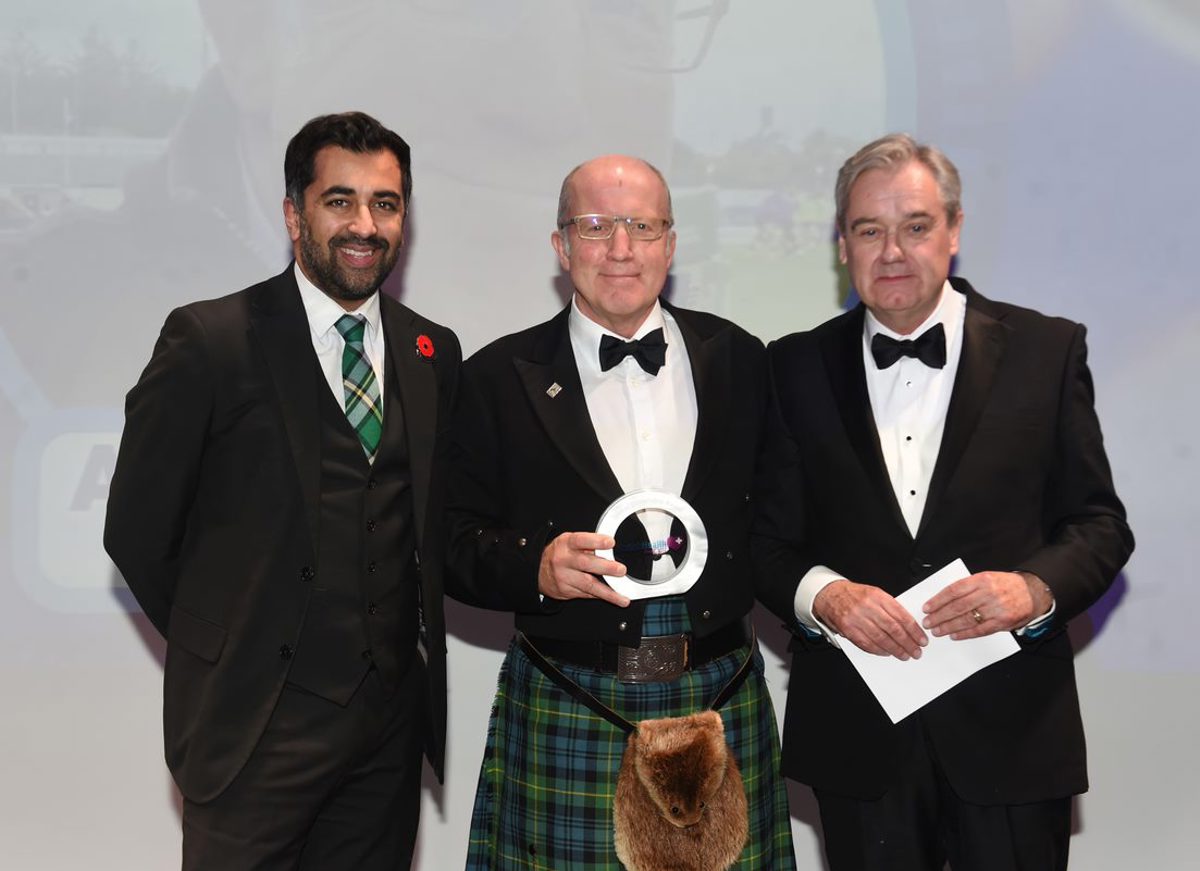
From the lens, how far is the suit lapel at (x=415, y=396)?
286 cm

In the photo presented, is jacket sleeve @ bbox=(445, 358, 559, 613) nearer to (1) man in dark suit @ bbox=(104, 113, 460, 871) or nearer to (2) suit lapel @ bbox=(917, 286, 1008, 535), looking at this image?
(1) man in dark suit @ bbox=(104, 113, 460, 871)

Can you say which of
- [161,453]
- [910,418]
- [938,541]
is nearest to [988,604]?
[938,541]

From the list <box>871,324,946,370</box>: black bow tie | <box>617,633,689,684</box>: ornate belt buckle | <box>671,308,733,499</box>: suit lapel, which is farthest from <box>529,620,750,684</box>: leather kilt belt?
<box>871,324,946,370</box>: black bow tie

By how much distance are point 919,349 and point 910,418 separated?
0.54ft

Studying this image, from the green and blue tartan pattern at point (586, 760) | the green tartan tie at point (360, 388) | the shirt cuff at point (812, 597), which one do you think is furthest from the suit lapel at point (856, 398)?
the green tartan tie at point (360, 388)

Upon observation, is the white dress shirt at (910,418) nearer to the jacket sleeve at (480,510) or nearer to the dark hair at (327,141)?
the jacket sleeve at (480,510)

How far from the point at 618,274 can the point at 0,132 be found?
2.48 meters

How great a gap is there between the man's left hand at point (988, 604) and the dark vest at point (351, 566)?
4.07 ft

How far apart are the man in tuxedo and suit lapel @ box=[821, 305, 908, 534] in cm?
27

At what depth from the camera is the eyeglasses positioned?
3021mm

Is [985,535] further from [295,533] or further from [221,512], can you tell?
[221,512]

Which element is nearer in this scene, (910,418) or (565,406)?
(910,418)

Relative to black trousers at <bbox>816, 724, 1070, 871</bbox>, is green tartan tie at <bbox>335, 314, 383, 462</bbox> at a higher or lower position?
higher

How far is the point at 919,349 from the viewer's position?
2.82m
